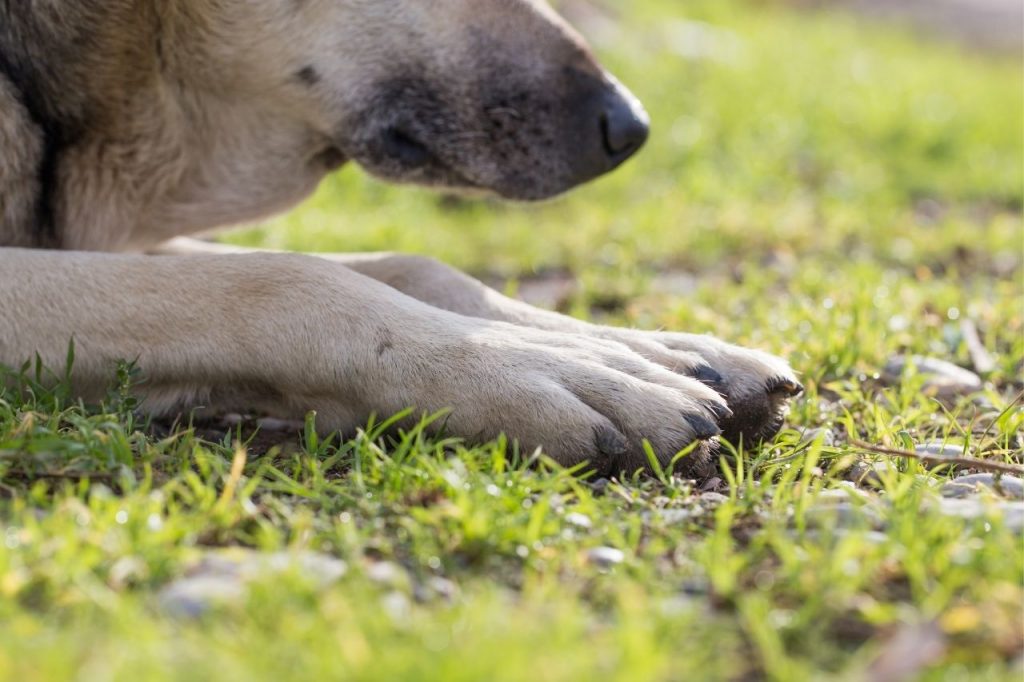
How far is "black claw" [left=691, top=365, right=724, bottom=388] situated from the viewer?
241 centimetres

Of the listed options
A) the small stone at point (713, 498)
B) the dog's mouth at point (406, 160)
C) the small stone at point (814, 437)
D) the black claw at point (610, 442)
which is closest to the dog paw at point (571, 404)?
the black claw at point (610, 442)

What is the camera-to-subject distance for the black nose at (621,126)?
3104 mm

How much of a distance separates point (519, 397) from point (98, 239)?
1.46 metres

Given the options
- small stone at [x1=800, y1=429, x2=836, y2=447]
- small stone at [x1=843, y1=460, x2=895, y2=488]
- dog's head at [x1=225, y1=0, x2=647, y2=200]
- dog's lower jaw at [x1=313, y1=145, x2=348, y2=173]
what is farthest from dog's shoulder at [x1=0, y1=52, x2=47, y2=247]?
small stone at [x1=843, y1=460, x2=895, y2=488]

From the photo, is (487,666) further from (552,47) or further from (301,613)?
(552,47)

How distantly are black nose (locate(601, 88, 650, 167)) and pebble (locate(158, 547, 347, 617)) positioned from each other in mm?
1706

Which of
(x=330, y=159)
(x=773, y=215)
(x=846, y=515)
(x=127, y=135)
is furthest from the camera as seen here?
(x=773, y=215)

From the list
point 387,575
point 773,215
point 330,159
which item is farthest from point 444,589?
point 773,215

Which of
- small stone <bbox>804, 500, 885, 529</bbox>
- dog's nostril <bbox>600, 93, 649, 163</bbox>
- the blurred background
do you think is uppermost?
dog's nostril <bbox>600, 93, 649, 163</bbox>

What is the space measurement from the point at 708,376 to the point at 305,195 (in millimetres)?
1525

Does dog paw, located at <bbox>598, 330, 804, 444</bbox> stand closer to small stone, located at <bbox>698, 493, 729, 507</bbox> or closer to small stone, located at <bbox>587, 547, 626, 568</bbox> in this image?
small stone, located at <bbox>698, 493, 729, 507</bbox>

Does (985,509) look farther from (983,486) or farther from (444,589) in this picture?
(444,589)

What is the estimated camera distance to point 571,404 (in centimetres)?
221

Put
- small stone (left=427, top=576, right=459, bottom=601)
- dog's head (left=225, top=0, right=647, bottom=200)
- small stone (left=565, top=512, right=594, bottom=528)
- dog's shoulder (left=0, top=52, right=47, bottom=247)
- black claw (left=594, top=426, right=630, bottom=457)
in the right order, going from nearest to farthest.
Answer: small stone (left=427, top=576, right=459, bottom=601) < small stone (left=565, top=512, right=594, bottom=528) < black claw (left=594, top=426, right=630, bottom=457) < dog's shoulder (left=0, top=52, right=47, bottom=247) < dog's head (left=225, top=0, right=647, bottom=200)
